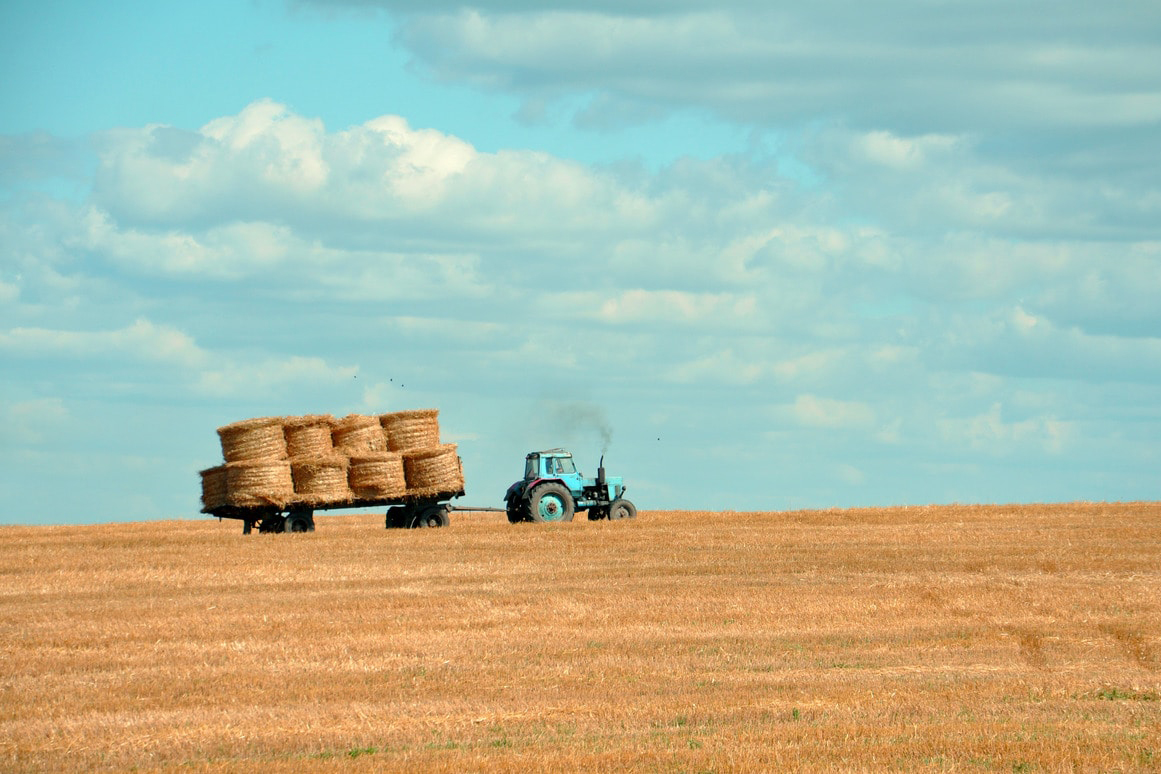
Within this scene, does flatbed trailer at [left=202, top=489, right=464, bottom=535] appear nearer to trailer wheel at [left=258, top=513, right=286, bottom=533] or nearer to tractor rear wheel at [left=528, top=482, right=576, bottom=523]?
trailer wheel at [left=258, top=513, right=286, bottom=533]

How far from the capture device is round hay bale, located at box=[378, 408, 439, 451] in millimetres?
31411

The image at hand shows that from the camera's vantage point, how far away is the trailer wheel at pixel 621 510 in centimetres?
3447

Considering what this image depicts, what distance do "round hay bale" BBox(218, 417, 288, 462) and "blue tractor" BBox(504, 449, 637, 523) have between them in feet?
21.6

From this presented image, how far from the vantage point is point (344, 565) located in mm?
24906

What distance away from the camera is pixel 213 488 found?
100 feet

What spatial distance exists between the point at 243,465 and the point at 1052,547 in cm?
1689

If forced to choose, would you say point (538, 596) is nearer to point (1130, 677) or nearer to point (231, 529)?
point (1130, 677)

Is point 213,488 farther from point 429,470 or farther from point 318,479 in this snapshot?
point 429,470

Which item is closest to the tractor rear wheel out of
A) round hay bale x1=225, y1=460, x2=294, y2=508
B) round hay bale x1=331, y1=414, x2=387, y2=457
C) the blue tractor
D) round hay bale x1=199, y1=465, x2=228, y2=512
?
the blue tractor

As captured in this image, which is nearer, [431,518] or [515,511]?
[431,518]

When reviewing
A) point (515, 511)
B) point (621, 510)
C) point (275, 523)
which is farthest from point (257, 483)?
point (621, 510)

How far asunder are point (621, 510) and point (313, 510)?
8161 mm

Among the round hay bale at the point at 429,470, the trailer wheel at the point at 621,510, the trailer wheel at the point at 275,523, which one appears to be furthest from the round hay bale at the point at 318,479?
the trailer wheel at the point at 621,510

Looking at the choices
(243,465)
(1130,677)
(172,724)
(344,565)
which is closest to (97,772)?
(172,724)
